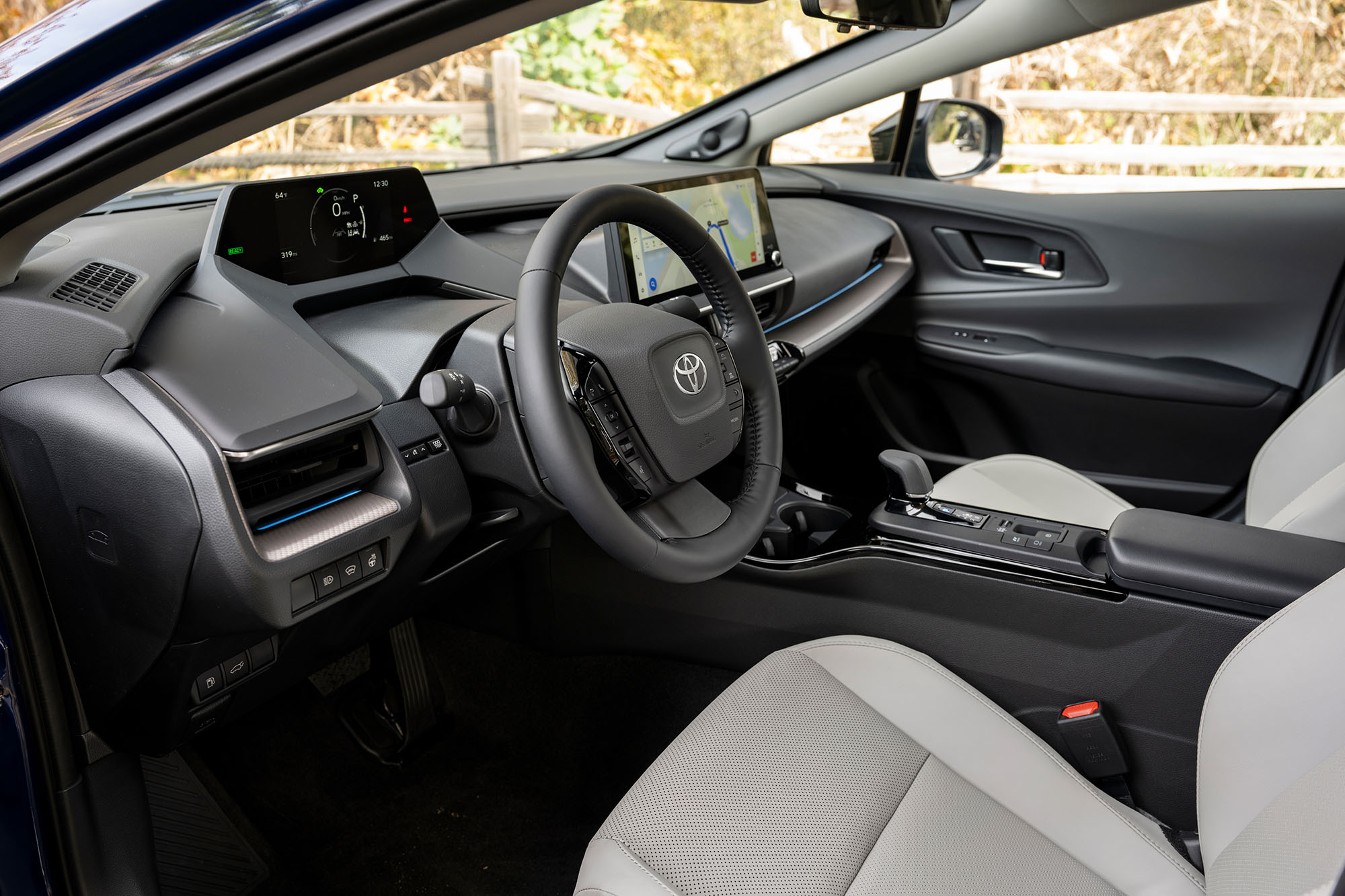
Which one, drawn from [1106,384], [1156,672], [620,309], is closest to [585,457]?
[620,309]

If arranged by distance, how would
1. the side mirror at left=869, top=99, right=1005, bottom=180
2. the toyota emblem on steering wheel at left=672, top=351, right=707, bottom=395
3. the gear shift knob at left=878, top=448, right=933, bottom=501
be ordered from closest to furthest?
the toyota emblem on steering wheel at left=672, top=351, right=707, bottom=395 → the gear shift knob at left=878, top=448, right=933, bottom=501 → the side mirror at left=869, top=99, right=1005, bottom=180

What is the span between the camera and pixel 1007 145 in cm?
416

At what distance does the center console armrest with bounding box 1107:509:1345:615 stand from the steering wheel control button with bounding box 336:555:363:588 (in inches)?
37.4

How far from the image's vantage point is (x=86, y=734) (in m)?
1.18

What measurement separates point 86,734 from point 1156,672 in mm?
1316

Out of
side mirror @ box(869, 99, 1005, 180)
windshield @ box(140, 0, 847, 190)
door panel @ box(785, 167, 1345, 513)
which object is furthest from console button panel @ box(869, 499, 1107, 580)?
windshield @ box(140, 0, 847, 190)

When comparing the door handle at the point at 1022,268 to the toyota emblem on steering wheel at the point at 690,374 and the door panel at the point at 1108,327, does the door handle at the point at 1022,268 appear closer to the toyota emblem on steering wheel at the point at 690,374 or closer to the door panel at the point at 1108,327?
the door panel at the point at 1108,327

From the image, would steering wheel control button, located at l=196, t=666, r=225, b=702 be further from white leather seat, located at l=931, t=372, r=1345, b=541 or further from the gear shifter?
white leather seat, located at l=931, t=372, r=1345, b=541

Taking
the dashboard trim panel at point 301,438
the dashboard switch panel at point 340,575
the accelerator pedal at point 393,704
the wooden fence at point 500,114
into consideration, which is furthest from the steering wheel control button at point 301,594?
the wooden fence at point 500,114

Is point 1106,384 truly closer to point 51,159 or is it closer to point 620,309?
point 620,309

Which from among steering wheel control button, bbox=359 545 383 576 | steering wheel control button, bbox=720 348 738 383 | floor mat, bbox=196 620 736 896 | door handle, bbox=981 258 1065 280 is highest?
steering wheel control button, bbox=720 348 738 383

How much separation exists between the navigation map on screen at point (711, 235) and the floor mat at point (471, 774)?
69 centimetres

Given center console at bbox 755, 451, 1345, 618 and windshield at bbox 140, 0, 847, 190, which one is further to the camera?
windshield at bbox 140, 0, 847, 190

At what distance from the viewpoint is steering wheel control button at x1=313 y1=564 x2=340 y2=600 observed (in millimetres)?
1072
